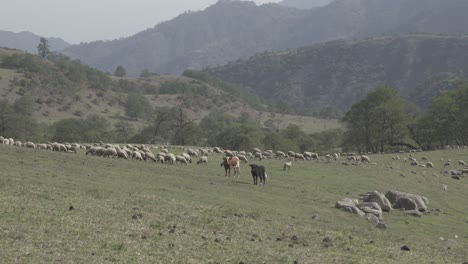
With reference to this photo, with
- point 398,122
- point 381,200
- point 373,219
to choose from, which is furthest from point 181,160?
point 398,122

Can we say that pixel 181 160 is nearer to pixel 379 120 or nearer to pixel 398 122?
pixel 379 120

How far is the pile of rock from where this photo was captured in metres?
28.3

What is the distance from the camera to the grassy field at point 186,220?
13.7 metres

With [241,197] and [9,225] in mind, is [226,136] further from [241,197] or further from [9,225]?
[9,225]

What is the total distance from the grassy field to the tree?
46.5m

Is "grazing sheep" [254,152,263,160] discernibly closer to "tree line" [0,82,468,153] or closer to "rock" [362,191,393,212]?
"rock" [362,191,393,212]

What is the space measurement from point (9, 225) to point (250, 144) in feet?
275

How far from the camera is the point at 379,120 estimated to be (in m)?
85.6

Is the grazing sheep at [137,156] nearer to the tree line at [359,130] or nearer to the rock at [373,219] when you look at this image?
the rock at [373,219]

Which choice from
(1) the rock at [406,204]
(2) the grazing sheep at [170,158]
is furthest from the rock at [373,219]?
(2) the grazing sheep at [170,158]

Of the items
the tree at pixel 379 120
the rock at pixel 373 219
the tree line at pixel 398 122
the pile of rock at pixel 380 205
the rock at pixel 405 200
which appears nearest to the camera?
the rock at pixel 373 219

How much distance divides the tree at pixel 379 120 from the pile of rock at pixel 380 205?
49.6 meters

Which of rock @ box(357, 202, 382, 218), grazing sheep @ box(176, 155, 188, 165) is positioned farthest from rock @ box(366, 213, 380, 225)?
grazing sheep @ box(176, 155, 188, 165)

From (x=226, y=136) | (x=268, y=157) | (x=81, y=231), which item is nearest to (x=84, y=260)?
(x=81, y=231)
